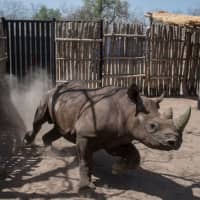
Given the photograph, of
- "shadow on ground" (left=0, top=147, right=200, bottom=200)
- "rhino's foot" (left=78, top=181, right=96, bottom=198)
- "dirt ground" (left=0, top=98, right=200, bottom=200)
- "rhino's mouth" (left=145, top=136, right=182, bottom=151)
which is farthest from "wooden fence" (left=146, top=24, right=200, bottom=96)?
"rhino's mouth" (left=145, top=136, right=182, bottom=151)

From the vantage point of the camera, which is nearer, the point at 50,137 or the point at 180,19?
the point at 50,137

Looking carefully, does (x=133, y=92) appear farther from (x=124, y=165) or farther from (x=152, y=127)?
(x=124, y=165)

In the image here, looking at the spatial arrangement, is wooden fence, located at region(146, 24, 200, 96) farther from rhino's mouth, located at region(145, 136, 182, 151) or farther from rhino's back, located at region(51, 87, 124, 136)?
rhino's mouth, located at region(145, 136, 182, 151)

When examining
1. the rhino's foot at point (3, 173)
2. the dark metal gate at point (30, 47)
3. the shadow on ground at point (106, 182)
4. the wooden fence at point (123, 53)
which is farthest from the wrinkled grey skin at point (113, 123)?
the wooden fence at point (123, 53)

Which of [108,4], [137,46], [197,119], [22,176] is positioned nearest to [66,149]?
[22,176]

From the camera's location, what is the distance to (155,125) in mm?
4242

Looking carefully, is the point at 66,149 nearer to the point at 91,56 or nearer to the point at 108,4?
the point at 91,56

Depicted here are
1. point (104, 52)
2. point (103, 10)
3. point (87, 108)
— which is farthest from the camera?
point (103, 10)

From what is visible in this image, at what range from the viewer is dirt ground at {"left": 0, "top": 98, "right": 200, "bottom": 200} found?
4.92 m

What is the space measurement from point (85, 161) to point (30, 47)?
692 cm

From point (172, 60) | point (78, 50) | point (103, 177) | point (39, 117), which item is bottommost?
point (103, 177)

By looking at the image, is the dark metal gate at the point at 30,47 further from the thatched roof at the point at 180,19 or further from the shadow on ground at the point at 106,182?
the shadow on ground at the point at 106,182

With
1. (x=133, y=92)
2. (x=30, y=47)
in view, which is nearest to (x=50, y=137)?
(x=133, y=92)

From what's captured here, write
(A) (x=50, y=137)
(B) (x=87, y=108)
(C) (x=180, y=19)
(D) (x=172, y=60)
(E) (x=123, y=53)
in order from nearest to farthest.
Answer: (B) (x=87, y=108) → (A) (x=50, y=137) → (C) (x=180, y=19) → (E) (x=123, y=53) → (D) (x=172, y=60)
